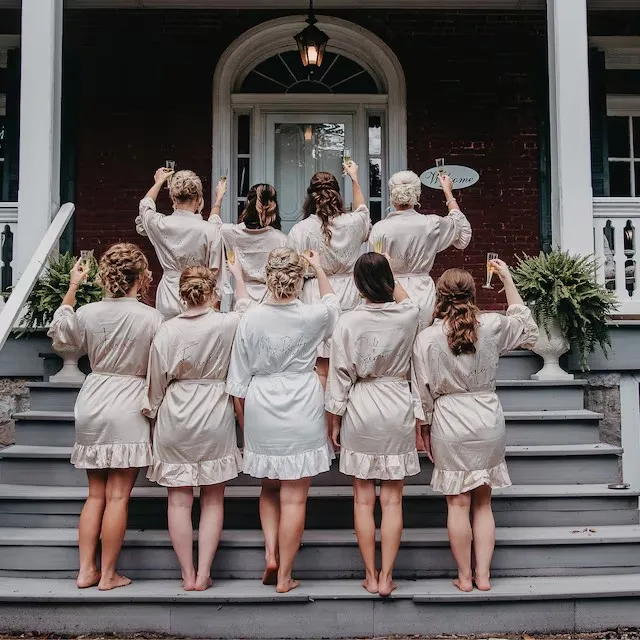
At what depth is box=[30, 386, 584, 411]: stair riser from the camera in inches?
201

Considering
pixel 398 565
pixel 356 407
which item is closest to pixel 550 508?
pixel 398 565

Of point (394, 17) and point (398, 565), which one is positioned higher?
point (394, 17)

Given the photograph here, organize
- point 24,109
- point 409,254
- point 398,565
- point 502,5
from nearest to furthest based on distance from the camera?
1. point 398,565
2. point 409,254
3. point 24,109
4. point 502,5

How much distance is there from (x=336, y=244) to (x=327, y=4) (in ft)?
13.8

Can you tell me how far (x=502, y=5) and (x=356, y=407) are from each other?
576 centimetres

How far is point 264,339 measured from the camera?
3.69m

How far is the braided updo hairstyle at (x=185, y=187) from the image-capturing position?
4.70 metres

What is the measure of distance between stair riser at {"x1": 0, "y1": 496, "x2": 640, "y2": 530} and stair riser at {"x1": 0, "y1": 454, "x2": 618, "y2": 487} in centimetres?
26

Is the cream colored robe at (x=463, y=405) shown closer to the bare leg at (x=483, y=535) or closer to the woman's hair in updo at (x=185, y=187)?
the bare leg at (x=483, y=535)

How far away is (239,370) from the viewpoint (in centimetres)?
376

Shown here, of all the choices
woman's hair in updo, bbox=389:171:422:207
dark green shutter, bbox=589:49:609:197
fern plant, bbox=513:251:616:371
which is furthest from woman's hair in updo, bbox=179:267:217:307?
dark green shutter, bbox=589:49:609:197

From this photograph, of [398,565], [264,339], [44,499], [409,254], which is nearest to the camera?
[264,339]

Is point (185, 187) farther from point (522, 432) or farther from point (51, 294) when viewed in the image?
point (522, 432)

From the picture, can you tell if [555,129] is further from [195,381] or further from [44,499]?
[44,499]
